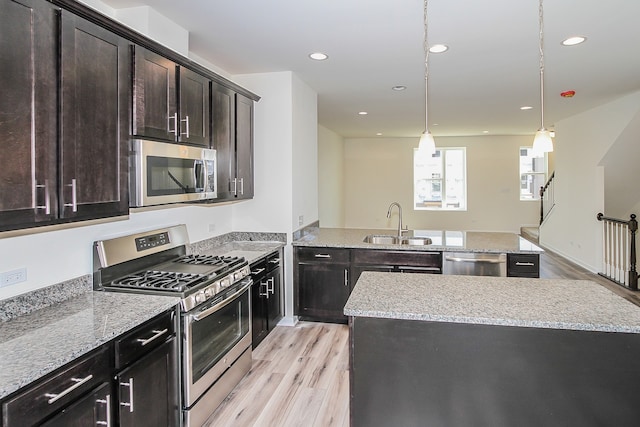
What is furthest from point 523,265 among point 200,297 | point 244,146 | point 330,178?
point 330,178

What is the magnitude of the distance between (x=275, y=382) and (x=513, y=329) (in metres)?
1.92

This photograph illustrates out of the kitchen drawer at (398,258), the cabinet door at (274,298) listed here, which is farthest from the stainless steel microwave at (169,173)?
the kitchen drawer at (398,258)

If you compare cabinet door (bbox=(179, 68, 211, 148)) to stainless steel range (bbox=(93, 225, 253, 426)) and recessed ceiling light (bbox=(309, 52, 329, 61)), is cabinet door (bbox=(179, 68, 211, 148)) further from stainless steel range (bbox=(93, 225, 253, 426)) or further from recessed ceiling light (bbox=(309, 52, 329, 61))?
recessed ceiling light (bbox=(309, 52, 329, 61))

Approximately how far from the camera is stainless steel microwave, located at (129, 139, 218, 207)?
2.28 meters

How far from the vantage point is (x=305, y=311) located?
173 inches

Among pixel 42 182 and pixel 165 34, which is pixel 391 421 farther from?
pixel 165 34

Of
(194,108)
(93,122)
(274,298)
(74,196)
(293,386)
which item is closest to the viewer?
(74,196)

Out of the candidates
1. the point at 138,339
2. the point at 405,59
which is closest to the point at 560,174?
the point at 405,59

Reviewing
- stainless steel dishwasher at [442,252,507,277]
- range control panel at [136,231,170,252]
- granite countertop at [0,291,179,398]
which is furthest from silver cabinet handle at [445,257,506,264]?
granite countertop at [0,291,179,398]

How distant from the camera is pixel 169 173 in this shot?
258cm

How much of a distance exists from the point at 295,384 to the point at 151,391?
1298 millimetres

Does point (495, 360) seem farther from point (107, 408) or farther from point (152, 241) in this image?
point (152, 241)

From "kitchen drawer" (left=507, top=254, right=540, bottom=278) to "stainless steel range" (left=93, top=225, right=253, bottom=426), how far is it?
2.41m

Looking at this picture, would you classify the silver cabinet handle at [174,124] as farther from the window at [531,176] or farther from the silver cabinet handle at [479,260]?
the window at [531,176]
